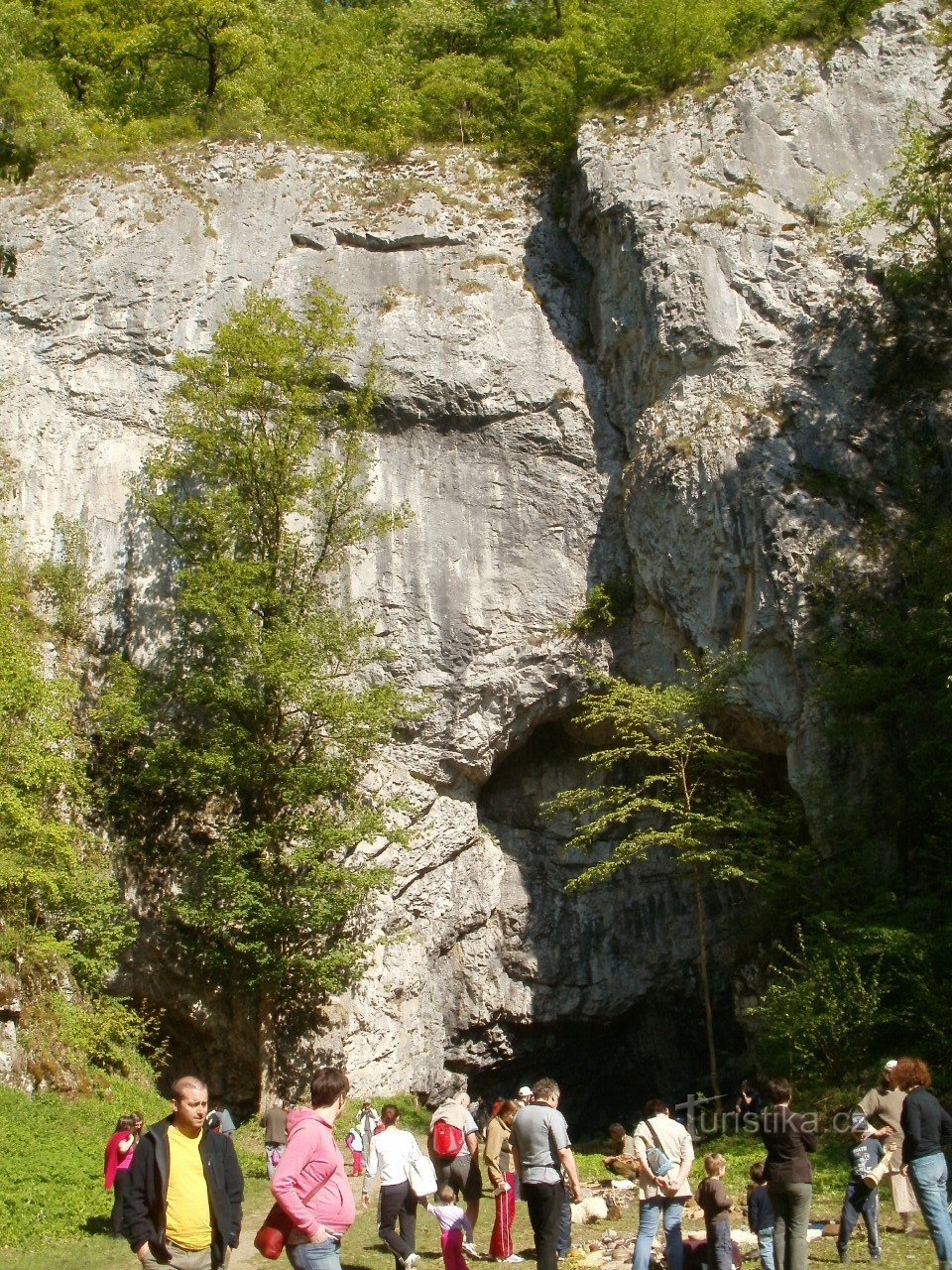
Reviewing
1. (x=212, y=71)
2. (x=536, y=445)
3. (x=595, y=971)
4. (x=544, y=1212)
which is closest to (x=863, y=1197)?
(x=544, y=1212)

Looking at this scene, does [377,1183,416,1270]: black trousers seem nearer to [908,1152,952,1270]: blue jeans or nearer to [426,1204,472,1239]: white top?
[426,1204,472,1239]: white top

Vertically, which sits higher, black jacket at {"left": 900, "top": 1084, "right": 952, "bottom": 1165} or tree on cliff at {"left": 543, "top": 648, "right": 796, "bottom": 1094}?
tree on cliff at {"left": 543, "top": 648, "right": 796, "bottom": 1094}

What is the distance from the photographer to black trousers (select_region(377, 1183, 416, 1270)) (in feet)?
23.6

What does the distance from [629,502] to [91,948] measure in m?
10.1

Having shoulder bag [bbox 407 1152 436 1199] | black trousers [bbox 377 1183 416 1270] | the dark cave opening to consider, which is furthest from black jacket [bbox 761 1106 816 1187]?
the dark cave opening

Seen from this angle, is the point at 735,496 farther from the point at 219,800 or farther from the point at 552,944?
the point at 219,800

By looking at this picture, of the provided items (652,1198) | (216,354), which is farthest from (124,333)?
(652,1198)

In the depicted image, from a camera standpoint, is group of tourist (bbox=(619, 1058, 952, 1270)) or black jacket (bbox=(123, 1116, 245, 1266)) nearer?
black jacket (bbox=(123, 1116, 245, 1266))

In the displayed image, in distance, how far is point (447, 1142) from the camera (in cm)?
797

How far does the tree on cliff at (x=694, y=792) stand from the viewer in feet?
46.3

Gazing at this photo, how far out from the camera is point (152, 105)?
23016 mm

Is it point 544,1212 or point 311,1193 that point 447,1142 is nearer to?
point 544,1212

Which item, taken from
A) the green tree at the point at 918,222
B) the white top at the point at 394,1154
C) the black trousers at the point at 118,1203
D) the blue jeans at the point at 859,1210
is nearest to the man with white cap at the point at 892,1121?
the blue jeans at the point at 859,1210

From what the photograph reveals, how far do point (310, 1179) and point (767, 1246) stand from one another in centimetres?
360
